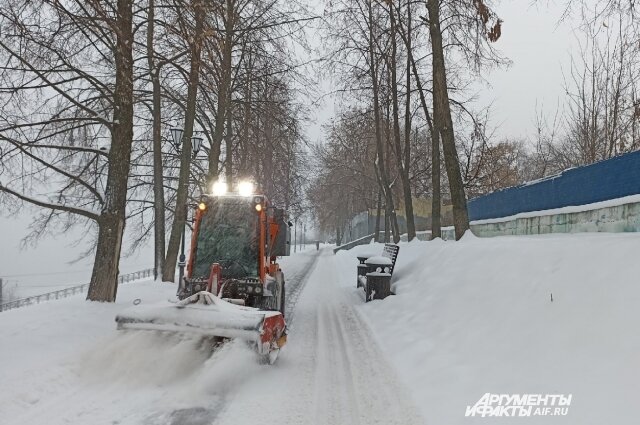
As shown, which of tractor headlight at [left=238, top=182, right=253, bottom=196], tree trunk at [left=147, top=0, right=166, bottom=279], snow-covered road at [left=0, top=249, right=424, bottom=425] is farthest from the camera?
tree trunk at [left=147, top=0, right=166, bottom=279]

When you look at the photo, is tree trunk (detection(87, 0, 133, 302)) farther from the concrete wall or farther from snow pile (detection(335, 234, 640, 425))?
the concrete wall

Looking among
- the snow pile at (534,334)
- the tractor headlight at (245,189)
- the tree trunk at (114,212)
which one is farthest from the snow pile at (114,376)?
the tractor headlight at (245,189)

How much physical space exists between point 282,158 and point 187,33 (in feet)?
41.8

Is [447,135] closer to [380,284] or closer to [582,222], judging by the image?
[582,222]

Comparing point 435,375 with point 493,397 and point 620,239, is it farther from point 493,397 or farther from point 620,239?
point 620,239

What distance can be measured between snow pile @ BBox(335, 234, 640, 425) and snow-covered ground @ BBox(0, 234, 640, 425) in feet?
0.06

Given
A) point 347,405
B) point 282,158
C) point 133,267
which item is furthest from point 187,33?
point 133,267

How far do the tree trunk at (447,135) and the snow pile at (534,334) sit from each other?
3.93 metres

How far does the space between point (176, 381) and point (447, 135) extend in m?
9.83

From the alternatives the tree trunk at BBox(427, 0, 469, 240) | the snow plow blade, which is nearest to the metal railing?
the snow plow blade

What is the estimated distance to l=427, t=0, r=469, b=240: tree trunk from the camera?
12.9 metres

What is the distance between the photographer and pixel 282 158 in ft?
63.4

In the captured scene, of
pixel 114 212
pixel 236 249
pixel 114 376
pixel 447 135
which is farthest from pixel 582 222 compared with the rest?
pixel 114 212

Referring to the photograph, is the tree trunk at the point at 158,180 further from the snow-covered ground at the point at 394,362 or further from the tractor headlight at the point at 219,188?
the snow-covered ground at the point at 394,362
